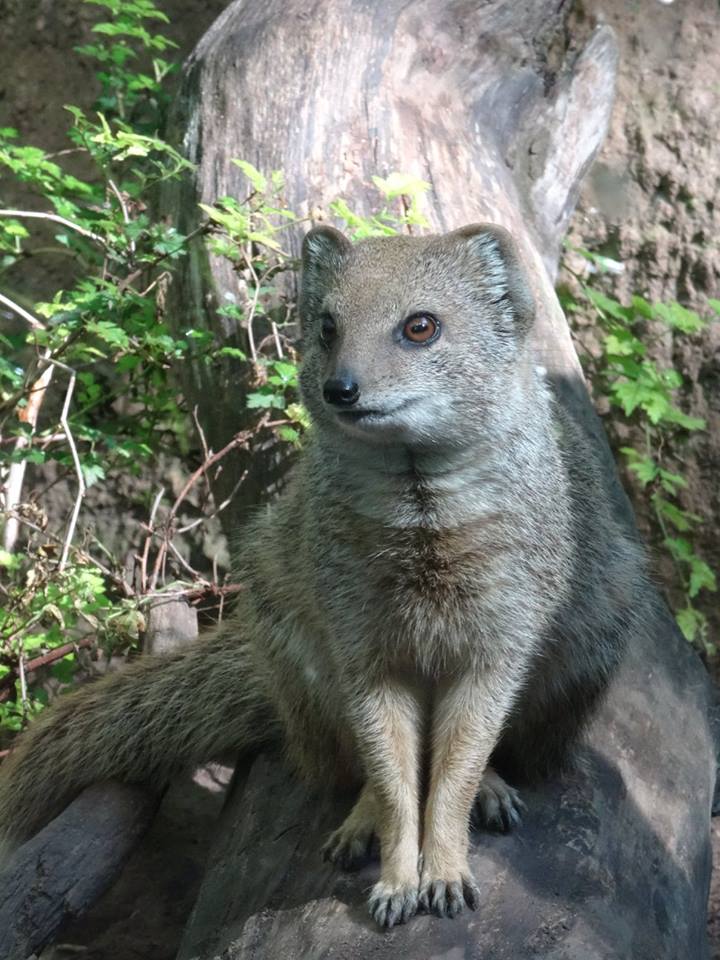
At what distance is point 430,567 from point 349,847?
2.17 ft

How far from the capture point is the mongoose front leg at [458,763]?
237 cm

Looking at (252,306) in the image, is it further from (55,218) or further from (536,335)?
(536,335)

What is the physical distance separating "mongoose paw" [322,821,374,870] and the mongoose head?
89 cm

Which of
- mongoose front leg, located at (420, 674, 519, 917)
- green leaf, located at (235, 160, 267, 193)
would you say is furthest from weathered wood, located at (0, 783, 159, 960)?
green leaf, located at (235, 160, 267, 193)

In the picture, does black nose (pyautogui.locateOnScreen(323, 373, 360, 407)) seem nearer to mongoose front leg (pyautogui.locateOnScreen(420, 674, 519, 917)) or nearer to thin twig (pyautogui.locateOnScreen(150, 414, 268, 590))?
mongoose front leg (pyautogui.locateOnScreen(420, 674, 519, 917))

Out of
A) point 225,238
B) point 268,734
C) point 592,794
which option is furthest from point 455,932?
point 225,238

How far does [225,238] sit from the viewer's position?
356 centimetres

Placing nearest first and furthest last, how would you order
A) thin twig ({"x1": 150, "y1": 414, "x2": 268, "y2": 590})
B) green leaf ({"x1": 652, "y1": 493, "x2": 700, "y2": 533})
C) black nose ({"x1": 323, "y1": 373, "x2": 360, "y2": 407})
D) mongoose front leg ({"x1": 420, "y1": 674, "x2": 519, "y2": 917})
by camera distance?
black nose ({"x1": 323, "y1": 373, "x2": 360, "y2": 407}), mongoose front leg ({"x1": 420, "y1": 674, "x2": 519, "y2": 917}), thin twig ({"x1": 150, "y1": 414, "x2": 268, "y2": 590}), green leaf ({"x1": 652, "y1": 493, "x2": 700, "y2": 533})

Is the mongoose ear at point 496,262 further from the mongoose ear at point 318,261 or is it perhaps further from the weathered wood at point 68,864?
the weathered wood at point 68,864

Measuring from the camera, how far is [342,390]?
7.38 feet

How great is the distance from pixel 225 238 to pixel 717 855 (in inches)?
115

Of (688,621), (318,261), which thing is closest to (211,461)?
(318,261)

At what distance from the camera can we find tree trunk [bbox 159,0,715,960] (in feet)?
7.64

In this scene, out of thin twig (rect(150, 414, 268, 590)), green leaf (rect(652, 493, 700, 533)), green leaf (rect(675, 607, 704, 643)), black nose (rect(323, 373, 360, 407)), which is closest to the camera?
black nose (rect(323, 373, 360, 407))
